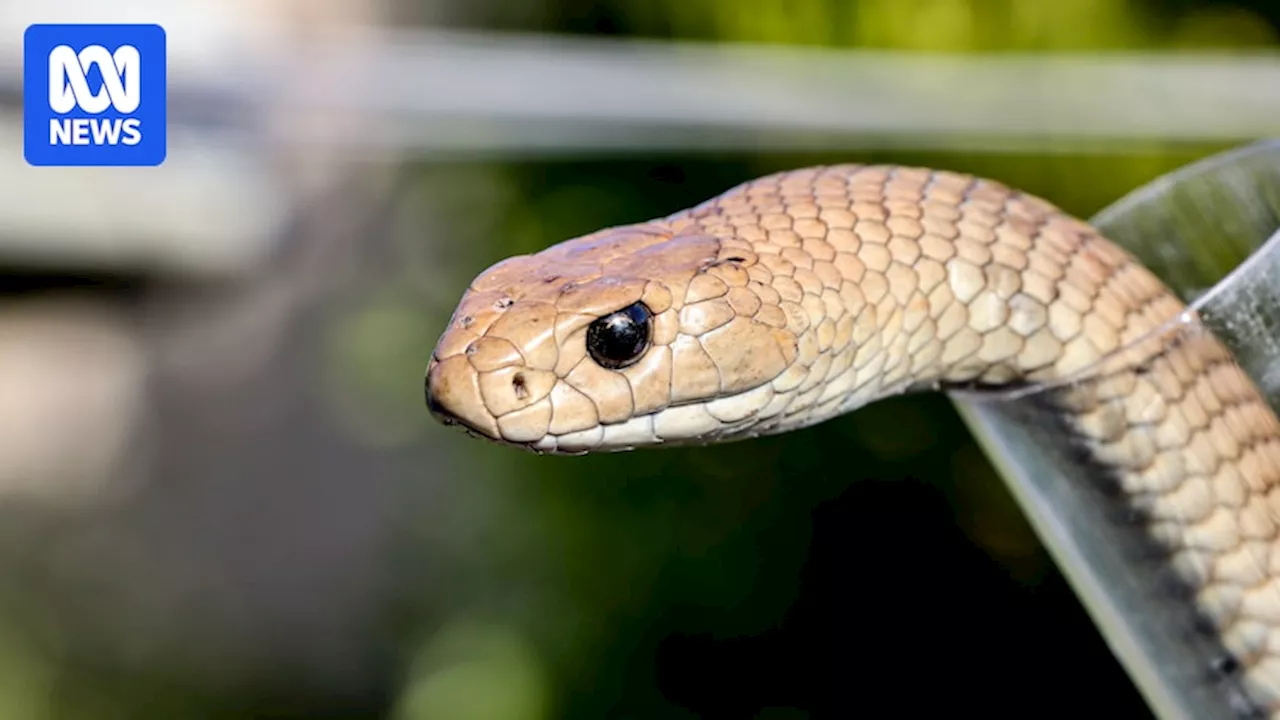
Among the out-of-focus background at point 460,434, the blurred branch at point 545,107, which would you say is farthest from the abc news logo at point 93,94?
the blurred branch at point 545,107

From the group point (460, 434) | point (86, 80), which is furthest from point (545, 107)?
point (86, 80)

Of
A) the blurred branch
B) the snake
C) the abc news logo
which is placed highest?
the blurred branch

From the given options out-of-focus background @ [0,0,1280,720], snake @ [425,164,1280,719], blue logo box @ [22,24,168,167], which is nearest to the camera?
snake @ [425,164,1280,719]

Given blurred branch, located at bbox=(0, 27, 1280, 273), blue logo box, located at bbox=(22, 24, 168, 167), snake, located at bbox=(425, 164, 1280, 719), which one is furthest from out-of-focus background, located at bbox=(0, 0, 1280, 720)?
snake, located at bbox=(425, 164, 1280, 719)

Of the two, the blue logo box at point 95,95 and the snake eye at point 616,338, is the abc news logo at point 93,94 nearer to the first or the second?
the blue logo box at point 95,95

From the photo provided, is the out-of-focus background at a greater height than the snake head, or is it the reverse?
the out-of-focus background

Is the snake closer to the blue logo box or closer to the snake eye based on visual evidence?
the snake eye

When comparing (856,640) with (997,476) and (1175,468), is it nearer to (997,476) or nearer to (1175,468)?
(997,476)
